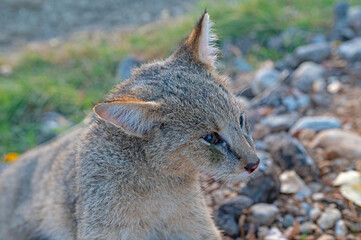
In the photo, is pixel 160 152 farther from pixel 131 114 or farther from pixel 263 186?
pixel 263 186

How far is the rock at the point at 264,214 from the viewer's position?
150 inches

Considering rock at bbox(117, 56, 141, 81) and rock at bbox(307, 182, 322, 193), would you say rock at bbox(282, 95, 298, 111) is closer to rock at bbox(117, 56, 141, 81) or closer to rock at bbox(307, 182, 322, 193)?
rock at bbox(307, 182, 322, 193)

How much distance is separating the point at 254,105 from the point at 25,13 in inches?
286

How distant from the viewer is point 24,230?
4.05 metres

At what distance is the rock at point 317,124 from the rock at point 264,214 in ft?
3.84

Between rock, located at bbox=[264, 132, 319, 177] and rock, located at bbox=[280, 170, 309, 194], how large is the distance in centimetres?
9

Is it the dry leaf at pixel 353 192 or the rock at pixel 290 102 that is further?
the rock at pixel 290 102

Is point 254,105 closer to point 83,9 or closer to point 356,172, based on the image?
point 356,172

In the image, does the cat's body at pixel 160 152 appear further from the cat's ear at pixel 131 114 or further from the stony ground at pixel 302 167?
the stony ground at pixel 302 167

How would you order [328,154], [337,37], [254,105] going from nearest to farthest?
[328,154] < [254,105] < [337,37]

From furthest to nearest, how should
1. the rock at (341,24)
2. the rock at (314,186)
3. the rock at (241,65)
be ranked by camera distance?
the rock at (241,65) < the rock at (341,24) < the rock at (314,186)

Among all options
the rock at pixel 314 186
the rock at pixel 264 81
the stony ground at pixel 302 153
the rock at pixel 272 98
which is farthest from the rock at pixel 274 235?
the rock at pixel 264 81

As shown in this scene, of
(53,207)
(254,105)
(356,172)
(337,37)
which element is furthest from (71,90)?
(356,172)

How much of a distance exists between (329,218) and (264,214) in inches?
19.7
